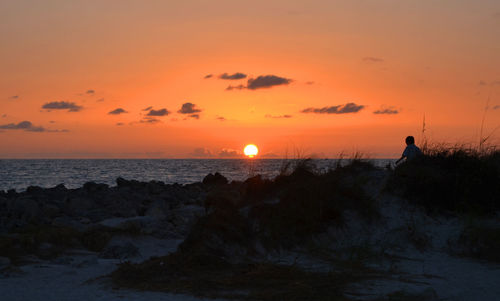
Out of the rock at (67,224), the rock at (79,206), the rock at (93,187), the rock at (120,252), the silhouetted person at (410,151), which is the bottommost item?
the rock at (120,252)

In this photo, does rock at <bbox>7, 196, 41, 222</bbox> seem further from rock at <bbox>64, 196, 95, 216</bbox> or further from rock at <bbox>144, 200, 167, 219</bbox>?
rock at <bbox>144, 200, 167, 219</bbox>

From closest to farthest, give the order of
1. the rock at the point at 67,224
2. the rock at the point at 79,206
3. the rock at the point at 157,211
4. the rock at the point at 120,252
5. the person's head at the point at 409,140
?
the rock at the point at 120,252
the person's head at the point at 409,140
the rock at the point at 67,224
the rock at the point at 157,211
the rock at the point at 79,206

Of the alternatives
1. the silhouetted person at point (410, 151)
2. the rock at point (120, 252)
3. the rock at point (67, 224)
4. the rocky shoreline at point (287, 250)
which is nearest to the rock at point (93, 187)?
the rock at point (67, 224)

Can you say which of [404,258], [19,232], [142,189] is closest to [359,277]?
[404,258]

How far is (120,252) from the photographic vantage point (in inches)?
387

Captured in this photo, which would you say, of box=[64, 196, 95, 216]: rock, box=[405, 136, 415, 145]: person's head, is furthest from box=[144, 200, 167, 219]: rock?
box=[405, 136, 415, 145]: person's head

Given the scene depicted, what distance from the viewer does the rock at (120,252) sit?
9711mm

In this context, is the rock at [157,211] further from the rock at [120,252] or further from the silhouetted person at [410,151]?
the silhouetted person at [410,151]

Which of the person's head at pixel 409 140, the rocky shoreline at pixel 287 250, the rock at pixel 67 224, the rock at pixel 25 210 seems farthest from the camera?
the rock at pixel 25 210

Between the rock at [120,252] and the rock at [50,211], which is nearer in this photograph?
the rock at [120,252]

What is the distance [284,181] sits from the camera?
11.2 m

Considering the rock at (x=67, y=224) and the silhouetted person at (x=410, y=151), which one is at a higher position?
the silhouetted person at (x=410, y=151)

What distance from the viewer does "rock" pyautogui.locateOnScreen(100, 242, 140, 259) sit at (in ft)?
31.9

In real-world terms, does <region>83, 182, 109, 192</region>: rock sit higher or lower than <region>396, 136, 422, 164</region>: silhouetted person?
lower
